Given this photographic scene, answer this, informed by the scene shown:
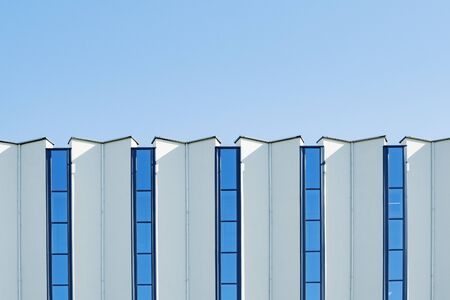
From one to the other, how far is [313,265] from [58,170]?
14342 millimetres

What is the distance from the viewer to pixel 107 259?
2211 cm

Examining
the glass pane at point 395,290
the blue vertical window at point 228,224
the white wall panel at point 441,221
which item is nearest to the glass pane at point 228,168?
the blue vertical window at point 228,224

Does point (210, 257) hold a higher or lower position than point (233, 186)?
lower

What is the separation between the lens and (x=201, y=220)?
73.4ft

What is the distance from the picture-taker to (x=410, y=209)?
2262 centimetres

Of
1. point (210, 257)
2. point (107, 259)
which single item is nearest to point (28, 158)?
point (107, 259)

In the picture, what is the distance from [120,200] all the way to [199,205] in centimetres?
415

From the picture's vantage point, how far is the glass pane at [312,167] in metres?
22.7

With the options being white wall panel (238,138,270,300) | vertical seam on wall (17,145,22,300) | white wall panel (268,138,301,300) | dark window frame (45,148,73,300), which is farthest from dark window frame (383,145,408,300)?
vertical seam on wall (17,145,22,300)

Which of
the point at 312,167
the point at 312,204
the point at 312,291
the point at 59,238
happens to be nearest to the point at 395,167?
the point at 312,167

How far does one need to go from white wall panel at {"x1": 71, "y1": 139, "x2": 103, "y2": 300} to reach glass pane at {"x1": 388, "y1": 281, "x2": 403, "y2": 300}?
1515 cm

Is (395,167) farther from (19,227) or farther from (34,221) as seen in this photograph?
(19,227)

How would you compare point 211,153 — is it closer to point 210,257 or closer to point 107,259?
point 210,257

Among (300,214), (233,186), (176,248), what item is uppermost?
(233,186)
